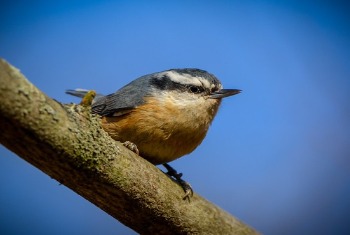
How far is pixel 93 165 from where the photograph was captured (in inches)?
93.4

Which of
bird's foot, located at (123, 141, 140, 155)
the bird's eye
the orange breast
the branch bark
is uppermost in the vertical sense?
the bird's eye

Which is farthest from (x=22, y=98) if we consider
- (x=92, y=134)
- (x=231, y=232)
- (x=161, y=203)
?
(x=231, y=232)

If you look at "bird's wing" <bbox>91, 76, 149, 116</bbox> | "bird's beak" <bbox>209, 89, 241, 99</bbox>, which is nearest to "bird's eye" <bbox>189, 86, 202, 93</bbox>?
"bird's beak" <bbox>209, 89, 241, 99</bbox>

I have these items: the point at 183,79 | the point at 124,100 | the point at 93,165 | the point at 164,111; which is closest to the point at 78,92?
the point at 124,100

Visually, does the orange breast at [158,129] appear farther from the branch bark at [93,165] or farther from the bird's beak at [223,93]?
the branch bark at [93,165]

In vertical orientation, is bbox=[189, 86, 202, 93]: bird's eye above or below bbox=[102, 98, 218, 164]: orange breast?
above

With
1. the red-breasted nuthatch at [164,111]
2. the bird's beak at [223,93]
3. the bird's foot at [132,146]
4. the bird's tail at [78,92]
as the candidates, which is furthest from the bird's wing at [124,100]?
the bird's tail at [78,92]

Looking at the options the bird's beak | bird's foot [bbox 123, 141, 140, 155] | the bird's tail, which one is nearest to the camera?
bird's foot [bbox 123, 141, 140, 155]

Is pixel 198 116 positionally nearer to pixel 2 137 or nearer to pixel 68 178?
pixel 68 178

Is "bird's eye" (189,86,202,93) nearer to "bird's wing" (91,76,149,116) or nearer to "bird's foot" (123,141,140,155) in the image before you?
"bird's wing" (91,76,149,116)

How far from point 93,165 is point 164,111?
4.46ft

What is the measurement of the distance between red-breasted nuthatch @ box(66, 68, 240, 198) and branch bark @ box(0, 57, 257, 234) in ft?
1.90

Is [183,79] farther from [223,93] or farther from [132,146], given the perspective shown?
[132,146]

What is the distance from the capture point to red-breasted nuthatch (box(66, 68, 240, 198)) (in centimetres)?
354
